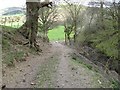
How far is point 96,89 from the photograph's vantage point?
35.0 ft

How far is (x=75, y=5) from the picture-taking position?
56.9m

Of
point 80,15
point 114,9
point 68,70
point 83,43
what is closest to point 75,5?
point 80,15

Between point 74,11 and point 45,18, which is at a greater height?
point 74,11

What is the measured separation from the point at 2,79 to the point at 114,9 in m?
13.8

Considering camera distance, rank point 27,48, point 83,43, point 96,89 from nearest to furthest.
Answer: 1. point 96,89
2. point 27,48
3. point 83,43

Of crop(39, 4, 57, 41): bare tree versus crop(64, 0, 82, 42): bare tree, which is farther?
crop(64, 0, 82, 42): bare tree

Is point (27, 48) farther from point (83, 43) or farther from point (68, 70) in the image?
point (83, 43)

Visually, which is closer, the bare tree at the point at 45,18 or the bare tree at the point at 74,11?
the bare tree at the point at 45,18

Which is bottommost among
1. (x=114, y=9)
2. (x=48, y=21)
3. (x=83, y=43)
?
(x=83, y=43)

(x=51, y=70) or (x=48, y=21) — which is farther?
(x=48, y=21)

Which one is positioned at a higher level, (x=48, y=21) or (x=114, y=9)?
(x=114, y=9)

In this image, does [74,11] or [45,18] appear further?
[74,11]

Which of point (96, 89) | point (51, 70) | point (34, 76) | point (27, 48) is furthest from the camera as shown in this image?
point (27, 48)

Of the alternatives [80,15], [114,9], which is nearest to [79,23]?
[80,15]
